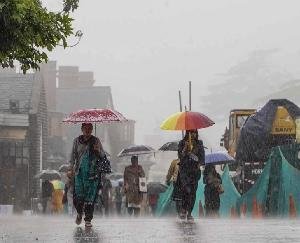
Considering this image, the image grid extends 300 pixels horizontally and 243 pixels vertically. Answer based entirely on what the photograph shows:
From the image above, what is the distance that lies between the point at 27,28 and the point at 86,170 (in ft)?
13.7

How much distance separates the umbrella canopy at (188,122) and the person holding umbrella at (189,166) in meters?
0.88

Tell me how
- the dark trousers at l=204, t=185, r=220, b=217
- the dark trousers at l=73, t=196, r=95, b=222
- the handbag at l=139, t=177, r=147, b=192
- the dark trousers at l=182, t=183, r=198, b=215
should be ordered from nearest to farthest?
the dark trousers at l=73, t=196, r=95, b=222, the dark trousers at l=182, t=183, r=198, b=215, the dark trousers at l=204, t=185, r=220, b=217, the handbag at l=139, t=177, r=147, b=192

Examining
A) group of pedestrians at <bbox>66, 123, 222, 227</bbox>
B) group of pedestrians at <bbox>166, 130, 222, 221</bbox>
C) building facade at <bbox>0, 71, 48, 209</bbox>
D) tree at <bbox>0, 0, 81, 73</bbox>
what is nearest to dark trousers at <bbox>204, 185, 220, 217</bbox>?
group of pedestrians at <bbox>66, 123, 222, 227</bbox>

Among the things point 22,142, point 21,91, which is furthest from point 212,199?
point 21,91

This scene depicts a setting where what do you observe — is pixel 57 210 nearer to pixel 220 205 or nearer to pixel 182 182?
pixel 220 205

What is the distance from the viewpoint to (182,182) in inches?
695

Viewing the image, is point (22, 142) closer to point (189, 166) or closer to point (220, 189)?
point (220, 189)

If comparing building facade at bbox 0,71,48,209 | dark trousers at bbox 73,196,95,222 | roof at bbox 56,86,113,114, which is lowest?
dark trousers at bbox 73,196,95,222

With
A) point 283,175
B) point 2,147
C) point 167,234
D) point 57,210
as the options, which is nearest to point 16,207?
point 2,147

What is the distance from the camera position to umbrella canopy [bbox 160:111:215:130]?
18.3 meters

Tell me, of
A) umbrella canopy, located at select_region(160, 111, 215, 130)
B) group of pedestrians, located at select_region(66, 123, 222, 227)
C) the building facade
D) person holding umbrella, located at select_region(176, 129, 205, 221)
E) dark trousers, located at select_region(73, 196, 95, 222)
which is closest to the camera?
dark trousers, located at select_region(73, 196, 95, 222)

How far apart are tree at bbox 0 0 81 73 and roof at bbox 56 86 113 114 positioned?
2688 inches

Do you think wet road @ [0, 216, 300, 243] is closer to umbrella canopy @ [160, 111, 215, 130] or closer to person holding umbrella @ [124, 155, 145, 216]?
umbrella canopy @ [160, 111, 215, 130]

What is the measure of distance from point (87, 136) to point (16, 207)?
41440 millimetres
